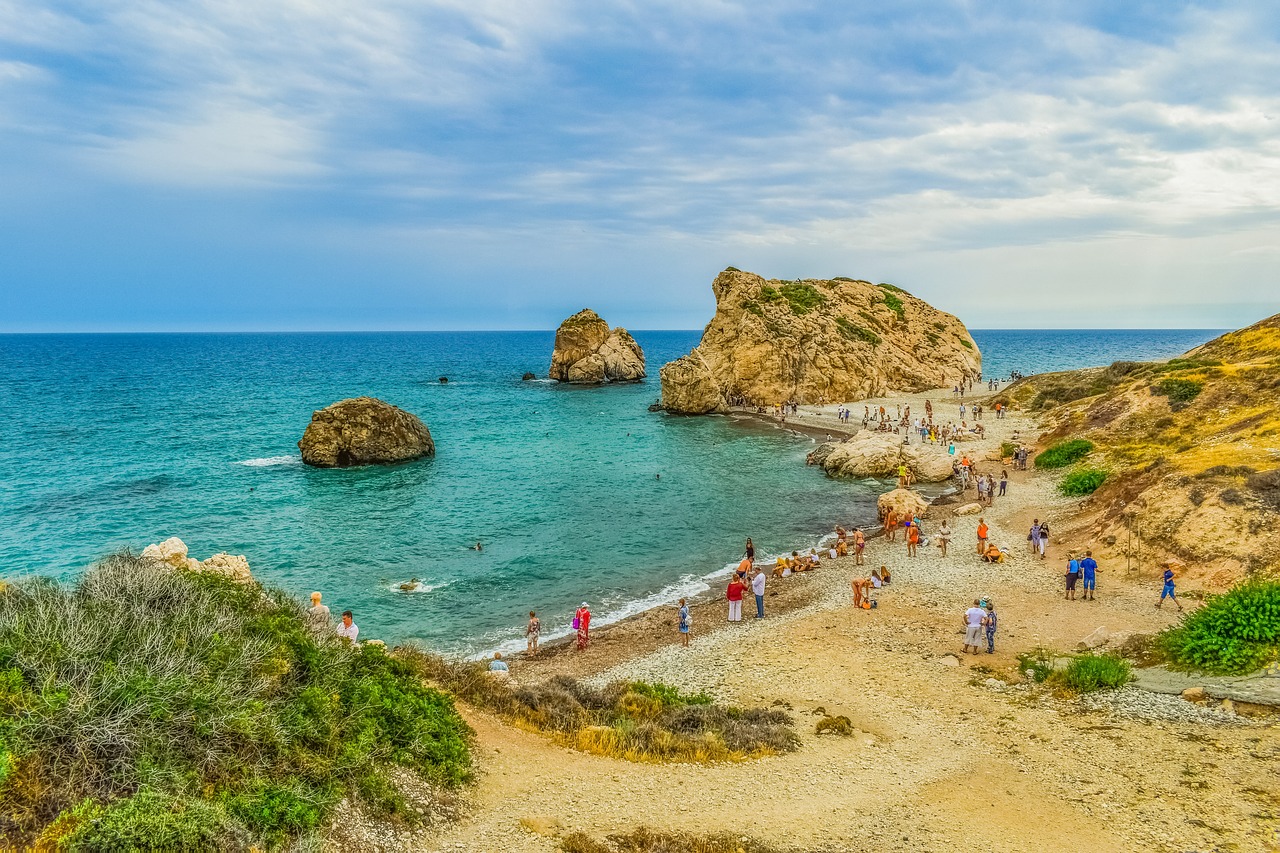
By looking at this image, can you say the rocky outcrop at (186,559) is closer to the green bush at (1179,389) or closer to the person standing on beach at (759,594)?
the person standing on beach at (759,594)

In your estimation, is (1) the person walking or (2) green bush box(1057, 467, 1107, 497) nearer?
(1) the person walking

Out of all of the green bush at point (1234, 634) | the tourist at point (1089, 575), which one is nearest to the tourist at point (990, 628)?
the green bush at point (1234, 634)

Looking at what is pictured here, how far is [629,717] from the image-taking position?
13.2 metres

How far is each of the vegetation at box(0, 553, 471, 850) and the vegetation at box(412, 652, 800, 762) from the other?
6.53 ft

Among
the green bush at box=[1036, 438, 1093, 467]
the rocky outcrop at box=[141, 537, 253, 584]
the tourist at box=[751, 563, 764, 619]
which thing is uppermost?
the green bush at box=[1036, 438, 1093, 467]

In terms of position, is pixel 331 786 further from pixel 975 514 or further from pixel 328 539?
pixel 975 514

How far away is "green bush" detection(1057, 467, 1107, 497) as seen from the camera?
1224 inches

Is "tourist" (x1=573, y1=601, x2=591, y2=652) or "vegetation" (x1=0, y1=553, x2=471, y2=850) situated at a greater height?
"vegetation" (x1=0, y1=553, x2=471, y2=850)

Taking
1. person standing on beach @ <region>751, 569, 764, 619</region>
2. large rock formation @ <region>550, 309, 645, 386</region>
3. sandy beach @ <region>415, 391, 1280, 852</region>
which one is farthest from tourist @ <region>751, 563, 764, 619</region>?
large rock formation @ <region>550, 309, 645, 386</region>

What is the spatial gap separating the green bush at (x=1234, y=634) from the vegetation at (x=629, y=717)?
8.73 meters

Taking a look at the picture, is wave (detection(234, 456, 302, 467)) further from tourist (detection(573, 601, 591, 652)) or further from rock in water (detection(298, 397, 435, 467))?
tourist (detection(573, 601, 591, 652))

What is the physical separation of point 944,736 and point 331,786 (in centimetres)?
1047

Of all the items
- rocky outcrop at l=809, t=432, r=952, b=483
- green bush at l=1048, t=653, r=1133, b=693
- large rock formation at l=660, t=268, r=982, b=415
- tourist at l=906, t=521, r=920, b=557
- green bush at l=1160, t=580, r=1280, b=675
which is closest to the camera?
green bush at l=1160, t=580, r=1280, b=675

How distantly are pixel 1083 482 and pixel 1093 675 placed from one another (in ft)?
65.5
